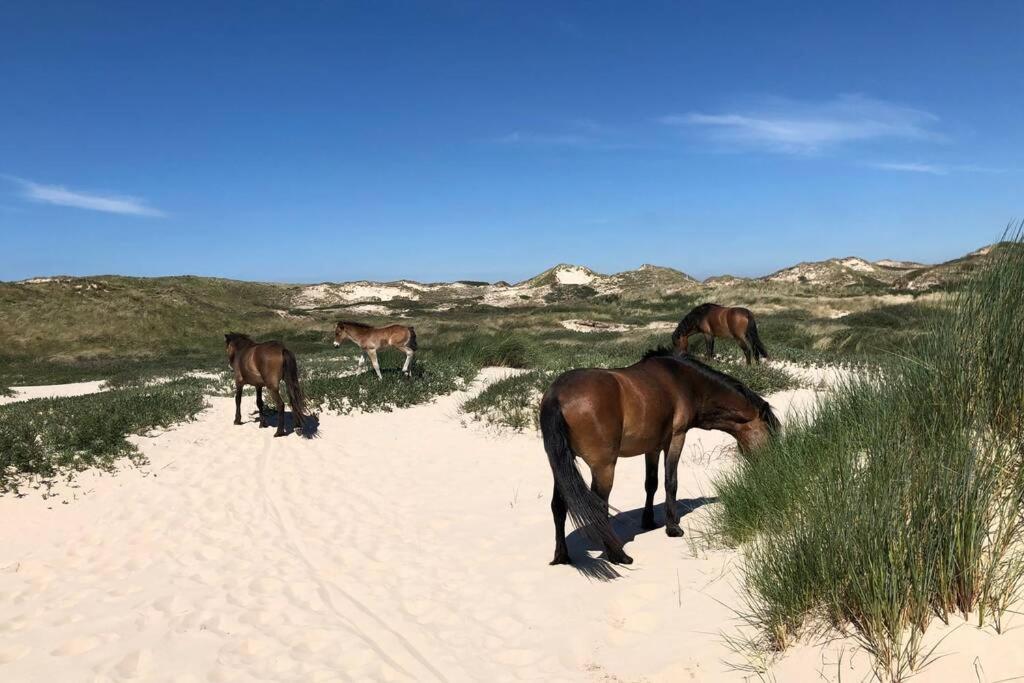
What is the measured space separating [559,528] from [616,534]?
92cm

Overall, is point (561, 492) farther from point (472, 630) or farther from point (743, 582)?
point (743, 582)

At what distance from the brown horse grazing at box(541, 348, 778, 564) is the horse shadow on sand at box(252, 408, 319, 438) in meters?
7.57

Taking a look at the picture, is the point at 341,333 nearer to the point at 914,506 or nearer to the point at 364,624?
the point at 364,624

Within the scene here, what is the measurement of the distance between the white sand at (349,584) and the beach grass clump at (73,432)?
49 centimetres

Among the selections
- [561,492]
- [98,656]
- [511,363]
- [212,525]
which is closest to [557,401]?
[561,492]

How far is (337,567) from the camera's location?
604 cm

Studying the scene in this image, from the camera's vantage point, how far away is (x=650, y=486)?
19.9 feet

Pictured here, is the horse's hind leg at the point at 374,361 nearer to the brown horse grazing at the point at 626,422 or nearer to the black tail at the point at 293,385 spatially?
the black tail at the point at 293,385

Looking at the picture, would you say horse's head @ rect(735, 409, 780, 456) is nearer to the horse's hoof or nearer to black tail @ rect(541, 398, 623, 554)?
the horse's hoof

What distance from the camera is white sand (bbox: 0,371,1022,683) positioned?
13.2ft

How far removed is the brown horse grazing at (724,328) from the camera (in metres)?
15.2

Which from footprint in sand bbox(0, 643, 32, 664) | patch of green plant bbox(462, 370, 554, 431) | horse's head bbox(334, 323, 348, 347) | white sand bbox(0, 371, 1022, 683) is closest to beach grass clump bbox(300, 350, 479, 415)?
horse's head bbox(334, 323, 348, 347)

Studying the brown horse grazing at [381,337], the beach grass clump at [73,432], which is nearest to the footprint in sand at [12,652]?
the beach grass clump at [73,432]

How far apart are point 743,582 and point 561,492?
171 centimetres
